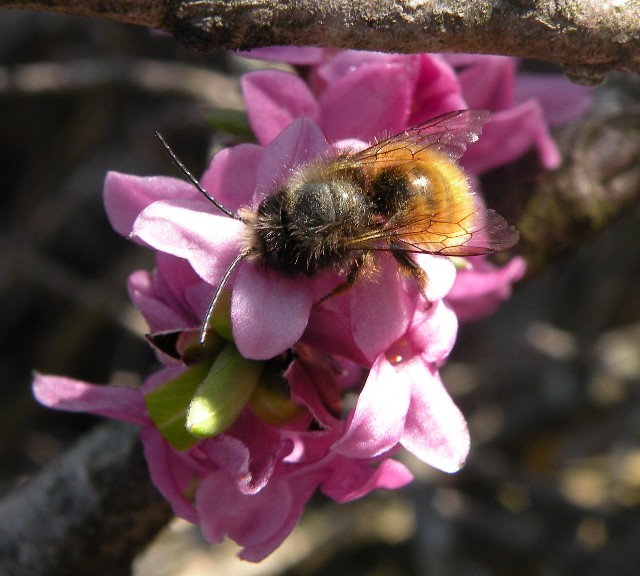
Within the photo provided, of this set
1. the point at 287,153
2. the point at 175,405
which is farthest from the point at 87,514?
the point at 287,153

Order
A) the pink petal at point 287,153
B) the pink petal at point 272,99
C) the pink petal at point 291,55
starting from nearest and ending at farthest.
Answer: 1. the pink petal at point 287,153
2. the pink petal at point 272,99
3. the pink petal at point 291,55

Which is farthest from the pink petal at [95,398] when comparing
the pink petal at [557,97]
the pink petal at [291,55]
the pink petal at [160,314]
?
the pink petal at [557,97]

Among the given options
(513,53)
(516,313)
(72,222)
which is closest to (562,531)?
(516,313)

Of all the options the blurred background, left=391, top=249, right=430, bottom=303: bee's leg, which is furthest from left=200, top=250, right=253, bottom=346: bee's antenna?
the blurred background

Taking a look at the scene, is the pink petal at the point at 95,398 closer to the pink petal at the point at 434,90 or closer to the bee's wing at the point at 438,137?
the bee's wing at the point at 438,137

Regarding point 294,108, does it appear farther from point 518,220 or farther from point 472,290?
point 518,220

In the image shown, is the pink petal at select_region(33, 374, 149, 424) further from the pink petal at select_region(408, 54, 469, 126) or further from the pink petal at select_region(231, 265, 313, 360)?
the pink petal at select_region(408, 54, 469, 126)

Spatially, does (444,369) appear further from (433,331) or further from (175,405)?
(175,405)
